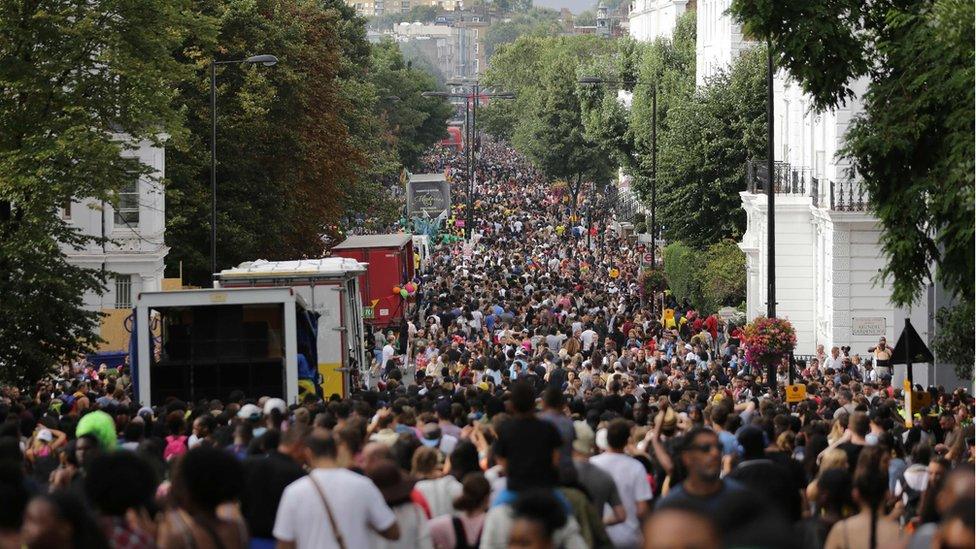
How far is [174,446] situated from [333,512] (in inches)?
251

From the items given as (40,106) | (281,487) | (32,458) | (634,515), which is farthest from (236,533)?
(40,106)

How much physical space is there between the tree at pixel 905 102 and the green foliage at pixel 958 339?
70 cm

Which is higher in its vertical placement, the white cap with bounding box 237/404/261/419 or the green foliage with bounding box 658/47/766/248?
the green foliage with bounding box 658/47/766/248

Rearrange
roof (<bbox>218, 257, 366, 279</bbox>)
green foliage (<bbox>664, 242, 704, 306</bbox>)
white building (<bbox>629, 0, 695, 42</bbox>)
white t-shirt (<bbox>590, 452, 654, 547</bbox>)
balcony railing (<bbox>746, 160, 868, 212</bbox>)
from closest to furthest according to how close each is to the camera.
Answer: white t-shirt (<bbox>590, 452, 654, 547</bbox>)
roof (<bbox>218, 257, 366, 279</bbox>)
balcony railing (<bbox>746, 160, 868, 212</bbox>)
green foliage (<bbox>664, 242, 704, 306</bbox>)
white building (<bbox>629, 0, 695, 42</bbox>)

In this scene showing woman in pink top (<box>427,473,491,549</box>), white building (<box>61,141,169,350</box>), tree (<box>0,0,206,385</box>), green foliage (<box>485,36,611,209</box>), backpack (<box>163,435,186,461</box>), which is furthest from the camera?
green foliage (<box>485,36,611,209</box>)

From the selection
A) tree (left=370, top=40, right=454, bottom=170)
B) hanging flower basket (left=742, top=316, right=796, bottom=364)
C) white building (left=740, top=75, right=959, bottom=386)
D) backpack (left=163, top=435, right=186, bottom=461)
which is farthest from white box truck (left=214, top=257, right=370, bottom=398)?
tree (left=370, top=40, right=454, bottom=170)

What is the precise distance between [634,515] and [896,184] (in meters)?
13.0

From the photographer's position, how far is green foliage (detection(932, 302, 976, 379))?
2552 cm

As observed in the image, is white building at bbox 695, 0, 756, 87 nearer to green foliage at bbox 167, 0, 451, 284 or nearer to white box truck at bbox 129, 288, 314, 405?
green foliage at bbox 167, 0, 451, 284

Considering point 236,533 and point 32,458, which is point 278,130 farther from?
point 236,533

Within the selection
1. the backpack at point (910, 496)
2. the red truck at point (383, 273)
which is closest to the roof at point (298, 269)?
the backpack at point (910, 496)

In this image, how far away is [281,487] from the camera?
1102 cm

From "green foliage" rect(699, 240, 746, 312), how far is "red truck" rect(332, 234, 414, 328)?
7841 millimetres

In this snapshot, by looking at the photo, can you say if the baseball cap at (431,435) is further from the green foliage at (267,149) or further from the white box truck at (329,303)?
the green foliage at (267,149)
